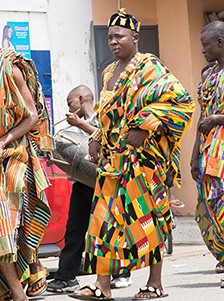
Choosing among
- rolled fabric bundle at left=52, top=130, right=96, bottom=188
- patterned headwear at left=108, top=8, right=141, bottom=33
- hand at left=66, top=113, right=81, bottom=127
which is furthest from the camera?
rolled fabric bundle at left=52, top=130, right=96, bottom=188

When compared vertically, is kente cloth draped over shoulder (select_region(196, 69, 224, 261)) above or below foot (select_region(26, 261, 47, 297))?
above

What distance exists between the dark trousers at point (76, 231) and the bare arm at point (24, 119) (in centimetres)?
139

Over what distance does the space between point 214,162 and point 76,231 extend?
4.12ft

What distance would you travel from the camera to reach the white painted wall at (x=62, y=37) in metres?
14.8

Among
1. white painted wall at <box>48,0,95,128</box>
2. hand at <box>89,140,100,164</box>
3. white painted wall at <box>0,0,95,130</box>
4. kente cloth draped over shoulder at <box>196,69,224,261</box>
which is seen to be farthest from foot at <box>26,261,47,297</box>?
white painted wall at <box>48,0,95,128</box>

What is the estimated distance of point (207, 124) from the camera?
8.62 m

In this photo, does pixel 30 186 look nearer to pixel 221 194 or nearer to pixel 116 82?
pixel 116 82

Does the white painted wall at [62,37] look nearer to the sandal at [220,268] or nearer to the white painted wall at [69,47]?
the white painted wall at [69,47]

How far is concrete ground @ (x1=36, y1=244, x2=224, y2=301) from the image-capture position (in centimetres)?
816

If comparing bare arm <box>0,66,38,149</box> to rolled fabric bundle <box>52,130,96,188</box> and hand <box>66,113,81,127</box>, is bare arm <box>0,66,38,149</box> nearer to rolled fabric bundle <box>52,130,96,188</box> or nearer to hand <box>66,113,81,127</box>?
hand <box>66,113,81,127</box>

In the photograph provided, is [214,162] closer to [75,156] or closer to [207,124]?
[207,124]

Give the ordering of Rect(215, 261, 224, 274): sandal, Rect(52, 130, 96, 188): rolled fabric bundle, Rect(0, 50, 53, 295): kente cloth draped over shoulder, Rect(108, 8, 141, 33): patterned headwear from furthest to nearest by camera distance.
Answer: Rect(215, 261, 224, 274): sandal < Rect(52, 130, 96, 188): rolled fabric bundle < Rect(108, 8, 141, 33): patterned headwear < Rect(0, 50, 53, 295): kente cloth draped over shoulder

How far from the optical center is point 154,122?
7.77 meters

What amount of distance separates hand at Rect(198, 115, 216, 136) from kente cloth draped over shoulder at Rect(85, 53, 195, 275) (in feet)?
1.85
